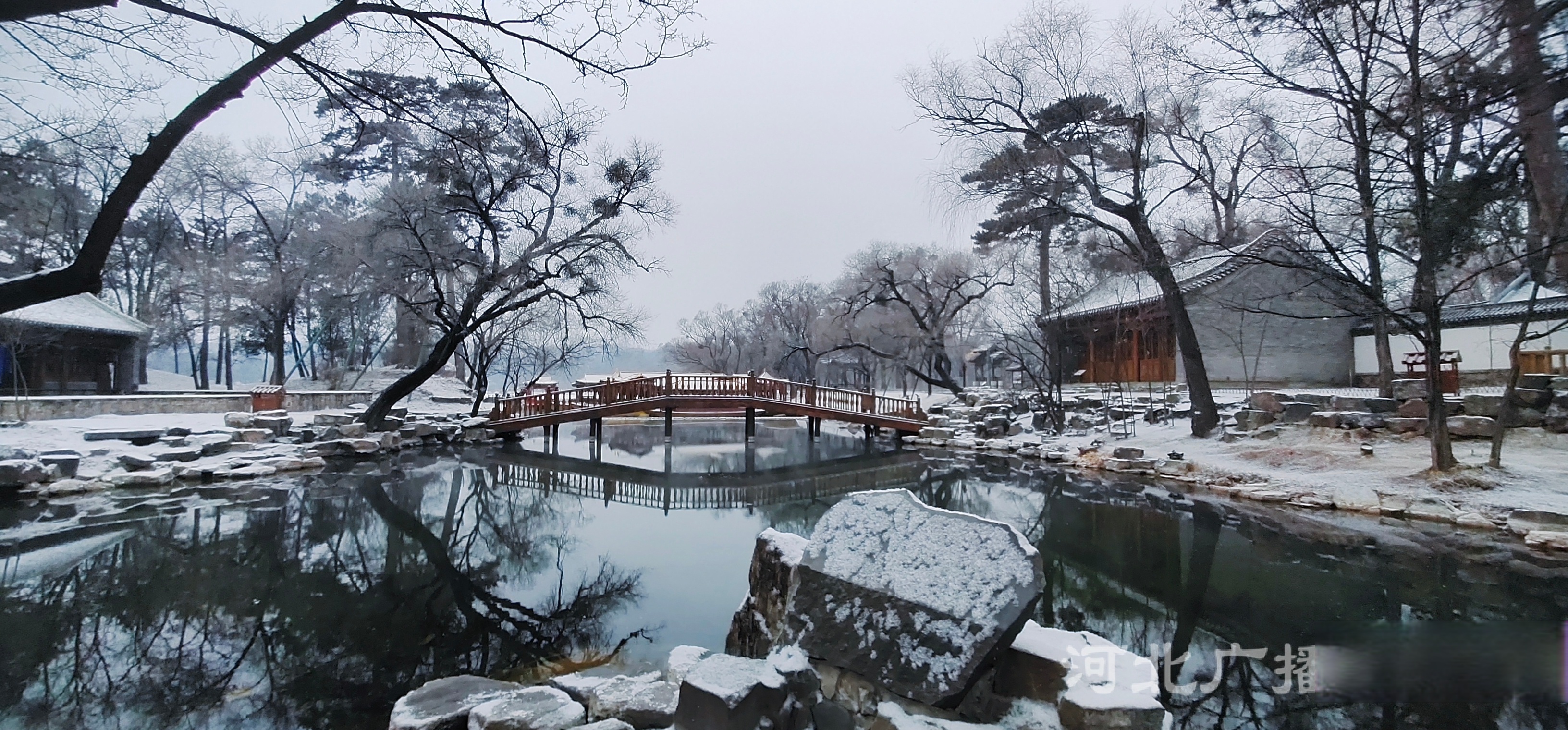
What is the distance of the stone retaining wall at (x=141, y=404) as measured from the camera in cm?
1362

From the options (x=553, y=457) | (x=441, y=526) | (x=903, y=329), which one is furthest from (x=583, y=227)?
(x=903, y=329)

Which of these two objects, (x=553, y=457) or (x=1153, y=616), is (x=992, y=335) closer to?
(x=553, y=457)

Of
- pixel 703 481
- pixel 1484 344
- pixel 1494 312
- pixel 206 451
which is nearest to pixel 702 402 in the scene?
pixel 703 481

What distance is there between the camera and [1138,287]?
18750mm

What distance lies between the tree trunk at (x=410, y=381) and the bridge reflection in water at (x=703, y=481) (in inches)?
106

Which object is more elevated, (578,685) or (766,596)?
(766,596)

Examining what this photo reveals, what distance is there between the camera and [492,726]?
116 inches

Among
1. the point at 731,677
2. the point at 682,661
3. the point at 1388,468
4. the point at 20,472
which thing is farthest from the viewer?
the point at 1388,468

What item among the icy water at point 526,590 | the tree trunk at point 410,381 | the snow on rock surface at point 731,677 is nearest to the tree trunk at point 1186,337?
the icy water at point 526,590

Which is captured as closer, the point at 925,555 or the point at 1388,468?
the point at 925,555

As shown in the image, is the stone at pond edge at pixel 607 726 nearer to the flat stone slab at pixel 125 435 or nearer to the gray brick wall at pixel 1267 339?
the flat stone slab at pixel 125 435

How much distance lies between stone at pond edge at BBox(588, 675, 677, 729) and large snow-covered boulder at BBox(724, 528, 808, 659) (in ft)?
2.81

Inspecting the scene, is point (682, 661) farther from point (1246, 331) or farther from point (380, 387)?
point (380, 387)

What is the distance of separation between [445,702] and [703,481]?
1042 cm
